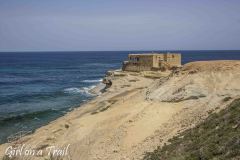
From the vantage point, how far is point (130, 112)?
92.0 feet

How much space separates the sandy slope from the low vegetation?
153 cm

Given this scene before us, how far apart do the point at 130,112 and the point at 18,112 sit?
21889 mm

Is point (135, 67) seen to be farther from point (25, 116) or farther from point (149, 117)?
point (149, 117)

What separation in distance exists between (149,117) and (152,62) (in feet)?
106

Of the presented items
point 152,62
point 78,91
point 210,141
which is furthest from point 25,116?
point 210,141

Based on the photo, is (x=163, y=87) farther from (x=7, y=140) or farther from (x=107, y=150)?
(x=7, y=140)

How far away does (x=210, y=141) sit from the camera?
1783 cm

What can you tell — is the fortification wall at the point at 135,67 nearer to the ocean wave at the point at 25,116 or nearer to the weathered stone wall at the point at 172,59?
the weathered stone wall at the point at 172,59

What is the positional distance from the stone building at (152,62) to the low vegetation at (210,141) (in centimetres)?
3535

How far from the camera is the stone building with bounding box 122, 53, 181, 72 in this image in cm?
5806

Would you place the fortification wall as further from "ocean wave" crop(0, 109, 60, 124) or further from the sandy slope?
the sandy slope

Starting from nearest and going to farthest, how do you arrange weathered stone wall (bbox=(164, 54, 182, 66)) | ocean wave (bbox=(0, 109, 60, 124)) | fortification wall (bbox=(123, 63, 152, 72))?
ocean wave (bbox=(0, 109, 60, 124)), fortification wall (bbox=(123, 63, 152, 72)), weathered stone wall (bbox=(164, 54, 182, 66))

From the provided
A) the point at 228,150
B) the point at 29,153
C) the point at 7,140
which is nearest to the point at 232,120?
the point at 228,150

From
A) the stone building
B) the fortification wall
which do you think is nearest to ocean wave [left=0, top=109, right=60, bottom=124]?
the fortification wall
